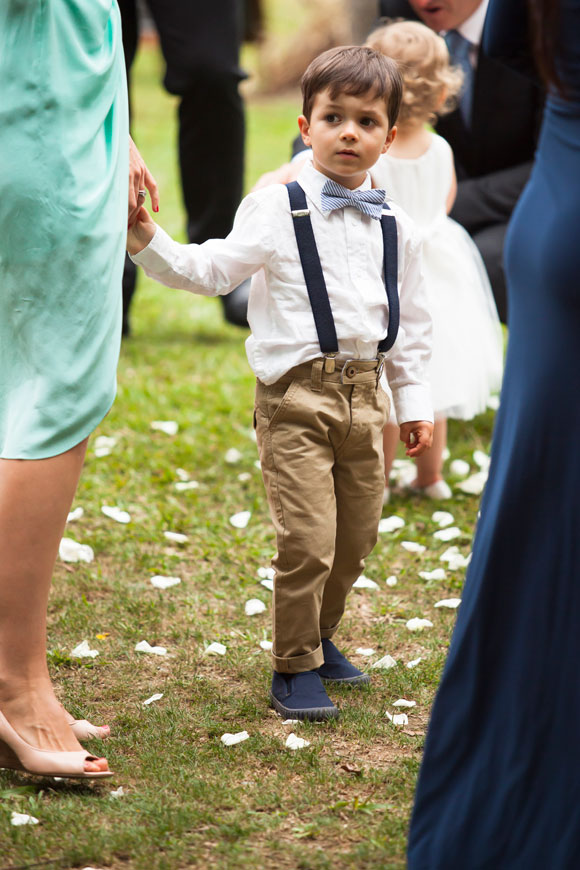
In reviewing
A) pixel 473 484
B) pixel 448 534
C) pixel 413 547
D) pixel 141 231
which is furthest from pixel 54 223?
pixel 473 484

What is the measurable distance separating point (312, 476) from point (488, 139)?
277cm

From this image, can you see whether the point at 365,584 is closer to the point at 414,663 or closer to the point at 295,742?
the point at 414,663

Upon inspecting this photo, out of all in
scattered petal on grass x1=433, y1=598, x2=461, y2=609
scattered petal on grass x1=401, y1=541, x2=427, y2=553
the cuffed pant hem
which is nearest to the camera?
the cuffed pant hem

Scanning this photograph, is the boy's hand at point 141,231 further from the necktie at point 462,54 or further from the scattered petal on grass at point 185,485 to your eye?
the necktie at point 462,54

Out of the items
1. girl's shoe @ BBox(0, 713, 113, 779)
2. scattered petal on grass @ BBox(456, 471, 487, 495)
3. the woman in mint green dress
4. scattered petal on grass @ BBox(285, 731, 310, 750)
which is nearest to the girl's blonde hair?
scattered petal on grass @ BBox(456, 471, 487, 495)

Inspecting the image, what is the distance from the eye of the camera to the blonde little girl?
359 centimetres

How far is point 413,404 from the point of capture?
2.66 metres

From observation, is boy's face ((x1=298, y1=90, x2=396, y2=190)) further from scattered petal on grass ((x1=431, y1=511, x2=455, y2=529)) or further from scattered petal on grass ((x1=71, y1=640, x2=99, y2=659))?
scattered petal on grass ((x1=431, y1=511, x2=455, y2=529))

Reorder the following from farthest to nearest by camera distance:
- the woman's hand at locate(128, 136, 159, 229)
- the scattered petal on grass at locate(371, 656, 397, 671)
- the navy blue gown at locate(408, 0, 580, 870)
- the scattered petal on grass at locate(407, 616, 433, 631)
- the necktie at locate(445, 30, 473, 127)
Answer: the necktie at locate(445, 30, 473, 127)
the scattered petal on grass at locate(407, 616, 433, 631)
the scattered petal on grass at locate(371, 656, 397, 671)
the woman's hand at locate(128, 136, 159, 229)
the navy blue gown at locate(408, 0, 580, 870)

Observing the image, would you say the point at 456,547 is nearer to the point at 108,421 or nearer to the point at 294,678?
the point at 294,678

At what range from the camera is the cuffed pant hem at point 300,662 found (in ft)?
8.61

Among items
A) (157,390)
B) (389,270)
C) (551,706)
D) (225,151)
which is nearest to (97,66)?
(389,270)

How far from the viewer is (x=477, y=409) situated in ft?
13.2

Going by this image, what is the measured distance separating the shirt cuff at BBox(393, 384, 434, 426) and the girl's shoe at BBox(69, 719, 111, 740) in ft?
3.16
